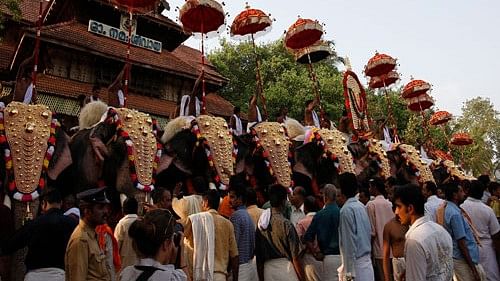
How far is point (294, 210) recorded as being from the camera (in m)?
6.47

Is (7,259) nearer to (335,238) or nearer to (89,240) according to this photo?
(89,240)

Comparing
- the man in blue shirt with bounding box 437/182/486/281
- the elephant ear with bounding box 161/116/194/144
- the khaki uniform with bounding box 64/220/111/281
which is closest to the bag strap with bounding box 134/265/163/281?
the khaki uniform with bounding box 64/220/111/281

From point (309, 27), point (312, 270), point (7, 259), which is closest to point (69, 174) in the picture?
point (7, 259)

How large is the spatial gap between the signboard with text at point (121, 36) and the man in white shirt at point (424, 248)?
50.4 ft

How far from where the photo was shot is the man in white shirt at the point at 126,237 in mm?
4418

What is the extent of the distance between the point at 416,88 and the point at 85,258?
13467mm

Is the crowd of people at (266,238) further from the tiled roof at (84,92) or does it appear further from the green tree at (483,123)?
the green tree at (483,123)

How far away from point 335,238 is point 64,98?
37.6 feet

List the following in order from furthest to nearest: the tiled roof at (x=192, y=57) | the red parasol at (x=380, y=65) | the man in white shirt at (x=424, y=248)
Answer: the tiled roof at (x=192, y=57), the red parasol at (x=380, y=65), the man in white shirt at (x=424, y=248)

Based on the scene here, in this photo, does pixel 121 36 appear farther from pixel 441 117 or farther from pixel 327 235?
pixel 327 235

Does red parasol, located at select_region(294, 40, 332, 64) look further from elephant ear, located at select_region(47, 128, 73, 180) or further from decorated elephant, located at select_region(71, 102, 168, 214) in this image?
elephant ear, located at select_region(47, 128, 73, 180)

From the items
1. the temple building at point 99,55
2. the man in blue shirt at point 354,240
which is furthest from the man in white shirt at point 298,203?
the temple building at point 99,55

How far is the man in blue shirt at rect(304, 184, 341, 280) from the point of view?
517cm

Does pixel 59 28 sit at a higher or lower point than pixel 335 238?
higher
